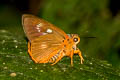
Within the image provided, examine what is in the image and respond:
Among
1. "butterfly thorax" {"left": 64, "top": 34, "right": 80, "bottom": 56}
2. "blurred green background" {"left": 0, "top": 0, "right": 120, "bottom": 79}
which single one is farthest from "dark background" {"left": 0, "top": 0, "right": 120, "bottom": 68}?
"butterfly thorax" {"left": 64, "top": 34, "right": 80, "bottom": 56}

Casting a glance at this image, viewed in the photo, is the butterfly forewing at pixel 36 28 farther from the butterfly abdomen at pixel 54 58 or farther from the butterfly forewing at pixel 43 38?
the butterfly abdomen at pixel 54 58

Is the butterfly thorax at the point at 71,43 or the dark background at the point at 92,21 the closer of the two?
the butterfly thorax at the point at 71,43

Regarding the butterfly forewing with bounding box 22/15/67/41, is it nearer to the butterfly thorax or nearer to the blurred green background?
the butterfly thorax

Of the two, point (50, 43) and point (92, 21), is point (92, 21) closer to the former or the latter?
point (92, 21)

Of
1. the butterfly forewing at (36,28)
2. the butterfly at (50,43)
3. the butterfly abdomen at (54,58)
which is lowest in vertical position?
the butterfly abdomen at (54,58)

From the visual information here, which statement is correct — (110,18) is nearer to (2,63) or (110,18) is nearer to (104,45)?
(104,45)

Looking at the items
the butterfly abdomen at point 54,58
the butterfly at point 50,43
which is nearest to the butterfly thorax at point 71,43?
the butterfly at point 50,43

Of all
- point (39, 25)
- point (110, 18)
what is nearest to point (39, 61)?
point (39, 25)
